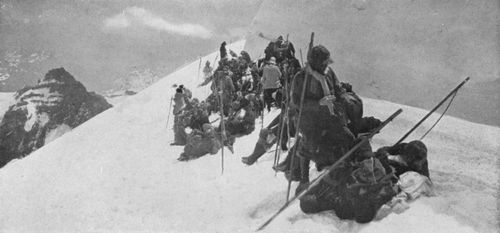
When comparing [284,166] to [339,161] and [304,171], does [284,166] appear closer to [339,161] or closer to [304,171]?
[304,171]

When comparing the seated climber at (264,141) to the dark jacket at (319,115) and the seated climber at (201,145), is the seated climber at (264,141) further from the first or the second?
the dark jacket at (319,115)

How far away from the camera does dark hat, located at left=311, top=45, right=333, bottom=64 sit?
3.97 metres

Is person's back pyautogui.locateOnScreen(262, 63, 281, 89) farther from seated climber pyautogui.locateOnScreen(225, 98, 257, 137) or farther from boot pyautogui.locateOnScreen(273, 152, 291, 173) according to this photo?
boot pyautogui.locateOnScreen(273, 152, 291, 173)

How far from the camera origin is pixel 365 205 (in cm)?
367

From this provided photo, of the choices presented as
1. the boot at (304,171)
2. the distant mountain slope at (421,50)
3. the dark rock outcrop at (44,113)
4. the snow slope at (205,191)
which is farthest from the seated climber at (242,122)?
the dark rock outcrop at (44,113)

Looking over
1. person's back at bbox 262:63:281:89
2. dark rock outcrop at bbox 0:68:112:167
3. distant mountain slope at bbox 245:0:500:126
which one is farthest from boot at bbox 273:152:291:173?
dark rock outcrop at bbox 0:68:112:167

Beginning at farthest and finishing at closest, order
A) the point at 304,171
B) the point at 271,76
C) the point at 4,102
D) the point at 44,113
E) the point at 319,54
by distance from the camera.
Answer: the point at 4,102 < the point at 44,113 < the point at 271,76 < the point at 304,171 < the point at 319,54

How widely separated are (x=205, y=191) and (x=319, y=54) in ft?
10.8

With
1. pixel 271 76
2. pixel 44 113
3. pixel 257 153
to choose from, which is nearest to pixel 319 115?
pixel 257 153

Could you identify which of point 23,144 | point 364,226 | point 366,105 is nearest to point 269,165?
point 364,226

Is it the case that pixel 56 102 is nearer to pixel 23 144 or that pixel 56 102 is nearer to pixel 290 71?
pixel 23 144

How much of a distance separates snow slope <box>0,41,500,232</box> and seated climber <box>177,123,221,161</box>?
316mm

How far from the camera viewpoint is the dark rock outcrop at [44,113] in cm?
5432

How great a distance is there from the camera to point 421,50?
9758 mm
